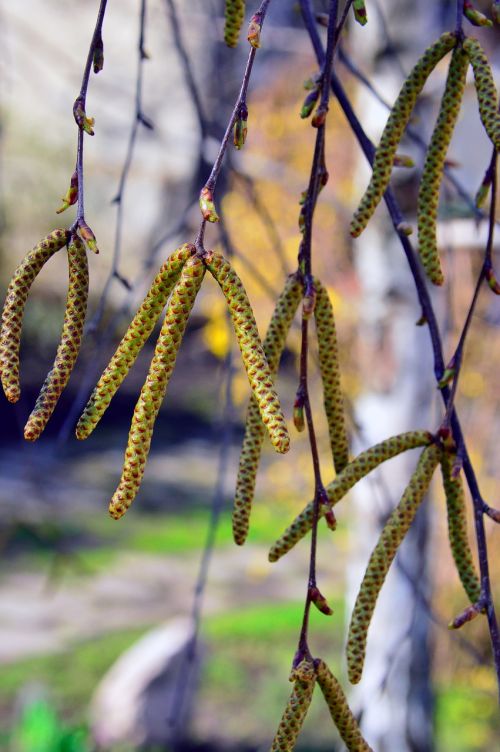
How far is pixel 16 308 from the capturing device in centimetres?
57

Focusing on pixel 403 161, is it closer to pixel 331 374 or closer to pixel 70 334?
pixel 331 374

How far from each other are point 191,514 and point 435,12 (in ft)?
15.5

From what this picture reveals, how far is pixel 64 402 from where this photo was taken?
7.97 m

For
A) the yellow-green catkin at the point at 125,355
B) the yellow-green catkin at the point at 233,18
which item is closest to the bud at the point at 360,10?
the yellow-green catkin at the point at 233,18

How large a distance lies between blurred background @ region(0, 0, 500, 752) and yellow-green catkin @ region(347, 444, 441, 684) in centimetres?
39

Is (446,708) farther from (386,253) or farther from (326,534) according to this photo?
(386,253)

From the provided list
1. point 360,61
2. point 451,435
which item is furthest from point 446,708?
point 451,435

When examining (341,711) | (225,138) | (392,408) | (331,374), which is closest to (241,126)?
(225,138)

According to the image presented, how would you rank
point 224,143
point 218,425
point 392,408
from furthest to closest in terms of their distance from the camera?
point 392,408 → point 218,425 → point 224,143

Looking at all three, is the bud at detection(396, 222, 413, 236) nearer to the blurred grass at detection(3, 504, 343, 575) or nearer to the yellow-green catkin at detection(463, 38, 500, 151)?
the yellow-green catkin at detection(463, 38, 500, 151)

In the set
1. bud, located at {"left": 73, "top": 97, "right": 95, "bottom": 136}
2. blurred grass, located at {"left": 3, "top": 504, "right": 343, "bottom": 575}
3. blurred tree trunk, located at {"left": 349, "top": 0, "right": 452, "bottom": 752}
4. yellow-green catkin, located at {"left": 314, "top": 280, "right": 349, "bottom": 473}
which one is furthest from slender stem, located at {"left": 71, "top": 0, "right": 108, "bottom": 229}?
blurred grass, located at {"left": 3, "top": 504, "right": 343, "bottom": 575}

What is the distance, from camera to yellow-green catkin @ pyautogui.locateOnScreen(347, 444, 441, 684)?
63 cm

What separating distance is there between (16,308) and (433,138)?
12.6 inches

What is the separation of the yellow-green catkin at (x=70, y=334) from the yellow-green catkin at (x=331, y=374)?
0.19 metres
